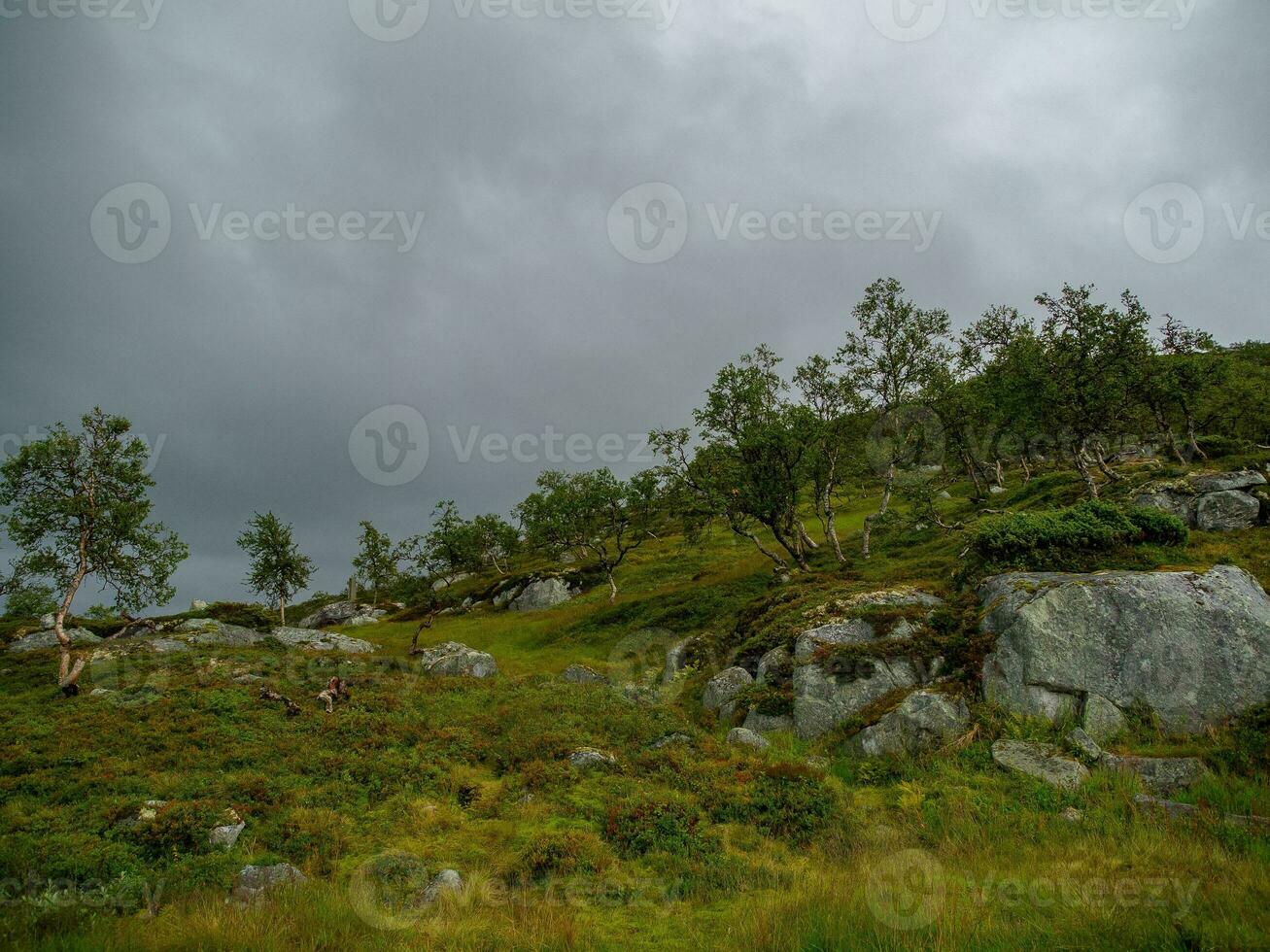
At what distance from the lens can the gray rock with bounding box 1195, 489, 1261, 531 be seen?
963 inches

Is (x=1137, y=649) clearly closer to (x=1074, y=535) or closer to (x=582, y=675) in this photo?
(x=1074, y=535)

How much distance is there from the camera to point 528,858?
11258 millimetres

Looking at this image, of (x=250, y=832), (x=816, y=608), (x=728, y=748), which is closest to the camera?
(x=250, y=832)

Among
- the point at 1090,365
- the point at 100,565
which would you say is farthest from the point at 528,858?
the point at 1090,365

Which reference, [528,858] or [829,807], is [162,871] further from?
[829,807]

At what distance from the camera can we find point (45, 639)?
44.8 m

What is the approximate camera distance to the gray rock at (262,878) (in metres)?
10.0

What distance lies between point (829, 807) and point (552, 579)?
205 feet

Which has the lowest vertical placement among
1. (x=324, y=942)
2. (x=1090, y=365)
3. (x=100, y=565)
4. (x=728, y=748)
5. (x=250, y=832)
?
(x=728, y=748)

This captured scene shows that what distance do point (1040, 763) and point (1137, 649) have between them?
5.22 metres

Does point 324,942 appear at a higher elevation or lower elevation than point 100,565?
lower

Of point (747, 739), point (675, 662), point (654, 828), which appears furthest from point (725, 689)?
point (654, 828)

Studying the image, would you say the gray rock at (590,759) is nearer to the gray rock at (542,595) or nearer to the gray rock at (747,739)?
the gray rock at (747,739)

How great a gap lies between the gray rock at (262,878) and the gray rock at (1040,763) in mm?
15584
